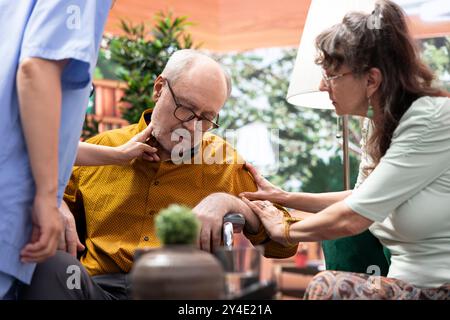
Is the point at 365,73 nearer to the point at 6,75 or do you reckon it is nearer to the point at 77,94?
→ the point at 77,94

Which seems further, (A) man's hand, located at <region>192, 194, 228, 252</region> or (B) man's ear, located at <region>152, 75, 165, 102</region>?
(B) man's ear, located at <region>152, 75, 165, 102</region>

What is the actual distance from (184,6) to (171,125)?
14.5 feet

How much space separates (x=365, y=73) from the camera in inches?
68.7

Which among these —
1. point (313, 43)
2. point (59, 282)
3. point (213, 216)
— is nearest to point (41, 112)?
point (59, 282)

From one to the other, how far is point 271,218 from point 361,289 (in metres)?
0.49

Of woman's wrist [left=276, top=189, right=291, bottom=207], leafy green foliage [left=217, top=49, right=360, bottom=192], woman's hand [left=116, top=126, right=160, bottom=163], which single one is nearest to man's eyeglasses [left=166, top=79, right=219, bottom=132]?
woman's hand [left=116, top=126, right=160, bottom=163]

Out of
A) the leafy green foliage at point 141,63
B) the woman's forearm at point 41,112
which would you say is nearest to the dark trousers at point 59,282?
the woman's forearm at point 41,112

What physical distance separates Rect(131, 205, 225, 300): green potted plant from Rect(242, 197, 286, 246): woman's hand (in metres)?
0.86

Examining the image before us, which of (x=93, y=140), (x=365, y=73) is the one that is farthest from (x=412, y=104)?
(x=93, y=140)

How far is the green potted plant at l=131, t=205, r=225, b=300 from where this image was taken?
3.18 ft

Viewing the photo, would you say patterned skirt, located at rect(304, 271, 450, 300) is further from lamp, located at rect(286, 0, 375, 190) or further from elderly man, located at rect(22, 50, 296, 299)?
lamp, located at rect(286, 0, 375, 190)

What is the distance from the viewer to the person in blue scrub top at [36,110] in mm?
1299

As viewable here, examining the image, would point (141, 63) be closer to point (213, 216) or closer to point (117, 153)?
point (117, 153)

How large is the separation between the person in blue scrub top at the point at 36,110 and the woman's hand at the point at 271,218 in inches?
27.8
